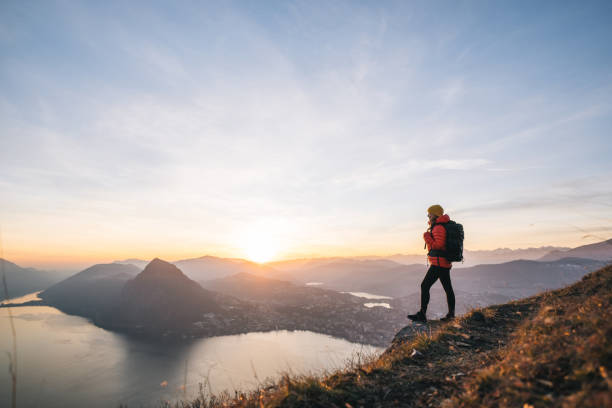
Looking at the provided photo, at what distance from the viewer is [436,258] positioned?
8.35 meters

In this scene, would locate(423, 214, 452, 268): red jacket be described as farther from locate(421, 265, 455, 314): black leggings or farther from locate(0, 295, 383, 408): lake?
locate(0, 295, 383, 408): lake

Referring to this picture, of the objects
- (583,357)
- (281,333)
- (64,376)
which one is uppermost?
(583,357)

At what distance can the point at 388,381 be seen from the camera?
15.4ft

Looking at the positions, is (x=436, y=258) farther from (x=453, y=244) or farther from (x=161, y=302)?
(x=161, y=302)

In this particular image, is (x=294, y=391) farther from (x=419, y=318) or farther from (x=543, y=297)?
(x=543, y=297)

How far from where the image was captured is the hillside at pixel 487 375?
3037 mm

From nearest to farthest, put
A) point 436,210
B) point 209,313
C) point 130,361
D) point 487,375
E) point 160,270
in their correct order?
point 487,375 → point 436,210 → point 130,361 → point 209,313 → point 160,270

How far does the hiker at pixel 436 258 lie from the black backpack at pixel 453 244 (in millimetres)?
77

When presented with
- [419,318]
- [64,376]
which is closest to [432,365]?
[419,318]

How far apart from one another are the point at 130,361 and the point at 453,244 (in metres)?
130

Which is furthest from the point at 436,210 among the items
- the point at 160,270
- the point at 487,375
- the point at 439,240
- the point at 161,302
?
the point at 160,270

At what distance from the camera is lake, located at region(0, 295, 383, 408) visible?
68.4 metres

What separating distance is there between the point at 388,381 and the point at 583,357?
2878mm

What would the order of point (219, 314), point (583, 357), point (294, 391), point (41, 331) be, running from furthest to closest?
point (219, 314) < point (41, 331) < point (294, 391) < point (583, 357)
